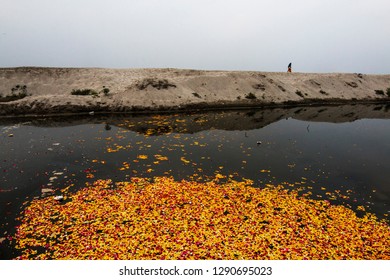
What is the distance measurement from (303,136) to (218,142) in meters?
9.67

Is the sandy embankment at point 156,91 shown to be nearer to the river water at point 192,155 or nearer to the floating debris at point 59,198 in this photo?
the river water at point 192,155

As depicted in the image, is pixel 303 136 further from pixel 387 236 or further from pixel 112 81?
pixel 112 81

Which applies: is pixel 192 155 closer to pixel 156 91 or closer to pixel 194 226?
pixel 194 226

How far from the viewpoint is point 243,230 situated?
420 inches

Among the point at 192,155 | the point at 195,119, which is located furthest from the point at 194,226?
the point at 195,119

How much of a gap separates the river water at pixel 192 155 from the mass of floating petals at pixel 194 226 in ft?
3.86

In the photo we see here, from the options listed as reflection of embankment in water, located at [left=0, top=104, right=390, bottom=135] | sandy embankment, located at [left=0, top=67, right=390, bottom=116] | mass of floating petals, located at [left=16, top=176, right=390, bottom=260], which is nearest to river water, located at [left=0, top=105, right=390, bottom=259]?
reflection of embankment in water, located at [left=0, top=104, right=390, bottom=135]

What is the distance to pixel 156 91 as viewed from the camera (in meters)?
42.0

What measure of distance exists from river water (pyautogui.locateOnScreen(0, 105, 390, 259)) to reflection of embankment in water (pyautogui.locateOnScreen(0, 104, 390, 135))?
13 cm

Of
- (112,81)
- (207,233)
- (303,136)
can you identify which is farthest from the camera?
(112,81)

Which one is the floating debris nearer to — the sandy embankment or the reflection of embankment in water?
the reflection of embankment in water

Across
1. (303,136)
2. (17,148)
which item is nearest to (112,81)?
(17,148)

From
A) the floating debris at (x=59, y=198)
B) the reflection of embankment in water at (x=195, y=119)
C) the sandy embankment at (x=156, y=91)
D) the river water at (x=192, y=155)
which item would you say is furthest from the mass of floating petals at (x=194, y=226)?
the sandy embankment at (x=156, y=91)

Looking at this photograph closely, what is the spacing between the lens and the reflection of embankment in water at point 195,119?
2938 centimetres
